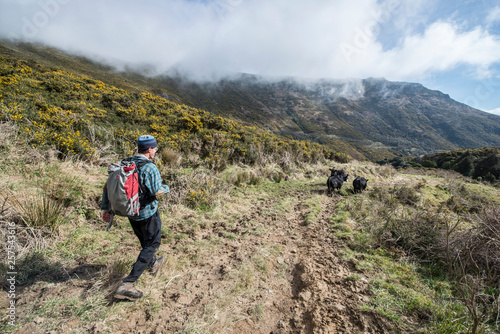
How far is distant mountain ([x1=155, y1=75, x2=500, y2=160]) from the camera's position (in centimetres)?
9469

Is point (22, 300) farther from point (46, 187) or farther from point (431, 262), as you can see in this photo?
point (431, 262)

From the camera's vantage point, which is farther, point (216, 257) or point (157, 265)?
point (216, 257)

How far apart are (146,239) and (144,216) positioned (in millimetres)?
338

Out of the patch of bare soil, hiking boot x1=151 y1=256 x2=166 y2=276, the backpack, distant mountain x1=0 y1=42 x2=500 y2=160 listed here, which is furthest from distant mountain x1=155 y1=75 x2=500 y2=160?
the backpack

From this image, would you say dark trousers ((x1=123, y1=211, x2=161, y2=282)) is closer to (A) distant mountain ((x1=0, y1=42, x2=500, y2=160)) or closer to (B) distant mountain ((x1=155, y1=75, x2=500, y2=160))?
(A) distant mountain ((x1=0, y1=42, x2=500, y2=160))

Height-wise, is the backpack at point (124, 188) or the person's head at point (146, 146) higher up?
the person's head at point (146, 146)

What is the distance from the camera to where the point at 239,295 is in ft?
7.98

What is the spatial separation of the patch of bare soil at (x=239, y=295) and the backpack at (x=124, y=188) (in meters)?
0.99

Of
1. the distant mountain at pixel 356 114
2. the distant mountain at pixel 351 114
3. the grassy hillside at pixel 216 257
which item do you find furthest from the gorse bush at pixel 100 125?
the distant mountain at pixel 356 114

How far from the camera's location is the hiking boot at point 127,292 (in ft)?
6.61

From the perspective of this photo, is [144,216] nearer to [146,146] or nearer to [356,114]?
[146,146]

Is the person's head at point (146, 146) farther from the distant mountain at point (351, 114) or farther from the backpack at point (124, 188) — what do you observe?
the distant mountain at point (351, 114)

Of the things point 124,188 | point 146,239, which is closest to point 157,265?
point 146,239

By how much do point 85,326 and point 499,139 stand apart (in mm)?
178392
